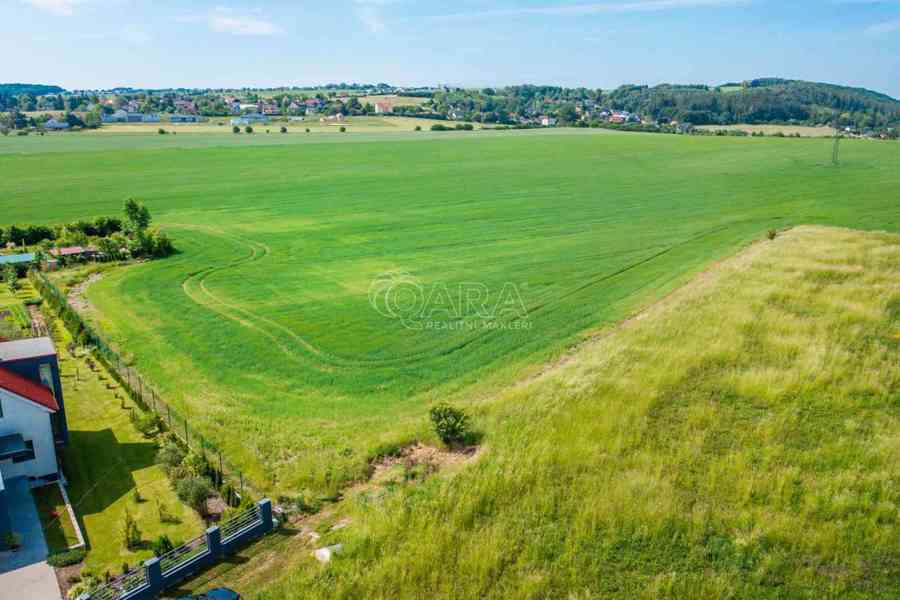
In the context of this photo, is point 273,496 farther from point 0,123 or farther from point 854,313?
point 0,123

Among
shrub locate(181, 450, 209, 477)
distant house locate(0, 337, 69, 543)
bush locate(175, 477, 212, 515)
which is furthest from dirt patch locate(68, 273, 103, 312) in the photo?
bush locate(175, 477, 212, 515)

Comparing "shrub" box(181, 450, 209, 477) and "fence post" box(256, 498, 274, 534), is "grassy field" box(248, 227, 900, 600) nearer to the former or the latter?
"fence post" box(256, 498, 274, 534)

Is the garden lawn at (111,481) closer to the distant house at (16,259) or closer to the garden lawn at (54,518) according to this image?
the garden lawn at (54,518)

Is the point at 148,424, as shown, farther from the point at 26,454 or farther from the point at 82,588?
the point at 82,588

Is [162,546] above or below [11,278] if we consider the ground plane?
below

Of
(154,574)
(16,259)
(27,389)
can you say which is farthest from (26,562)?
(16,259)

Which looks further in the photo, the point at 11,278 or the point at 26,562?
the point at 11,278
